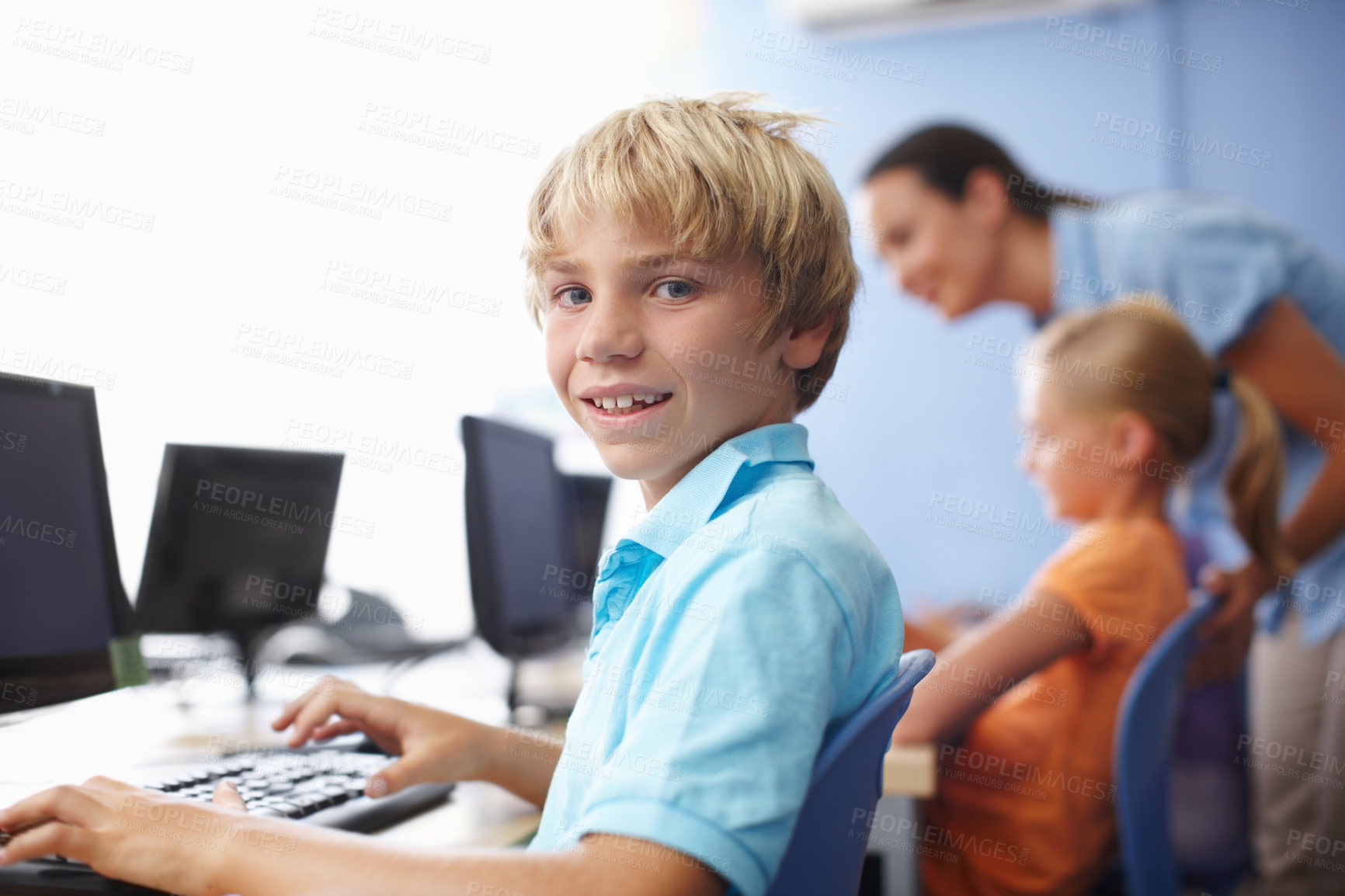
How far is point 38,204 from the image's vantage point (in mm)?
1928

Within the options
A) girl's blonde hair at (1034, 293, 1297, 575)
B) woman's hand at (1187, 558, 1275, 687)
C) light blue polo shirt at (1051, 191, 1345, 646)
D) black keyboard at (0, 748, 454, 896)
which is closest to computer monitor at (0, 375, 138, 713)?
black keyboard at (0, 748, 454, 896)

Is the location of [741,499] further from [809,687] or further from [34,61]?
[34,61]

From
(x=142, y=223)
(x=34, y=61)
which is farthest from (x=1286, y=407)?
(x=34, y=61)

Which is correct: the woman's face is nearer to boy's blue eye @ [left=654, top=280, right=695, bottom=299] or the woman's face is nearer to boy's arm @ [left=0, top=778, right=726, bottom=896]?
boy's blue eye @ [left=654, top=280, right=695, bottom=299]

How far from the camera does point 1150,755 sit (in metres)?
1.48

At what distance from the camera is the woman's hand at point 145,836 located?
0.62m

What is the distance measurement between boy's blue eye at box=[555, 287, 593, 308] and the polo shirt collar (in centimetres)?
18

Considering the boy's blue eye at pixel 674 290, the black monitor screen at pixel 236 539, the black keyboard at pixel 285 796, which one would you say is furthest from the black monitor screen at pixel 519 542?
the boy's blue eye at pixel 674 290

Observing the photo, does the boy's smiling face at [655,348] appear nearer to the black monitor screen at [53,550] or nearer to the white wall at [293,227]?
the black monitor screen at [53,550]

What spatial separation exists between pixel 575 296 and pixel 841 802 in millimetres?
475

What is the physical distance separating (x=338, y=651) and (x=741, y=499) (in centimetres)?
158

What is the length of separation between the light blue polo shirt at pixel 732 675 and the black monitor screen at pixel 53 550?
60cm

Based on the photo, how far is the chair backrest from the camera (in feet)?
4.52

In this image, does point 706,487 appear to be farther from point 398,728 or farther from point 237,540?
point 237,540
